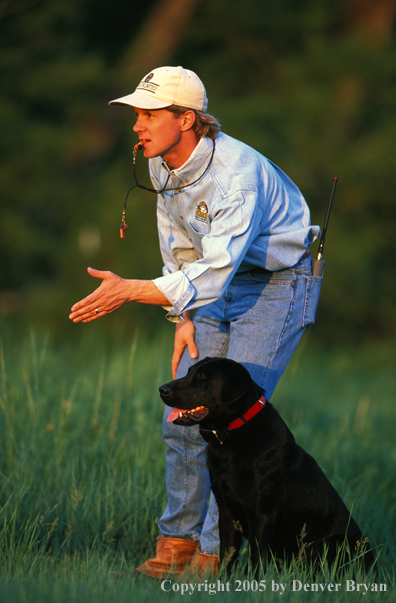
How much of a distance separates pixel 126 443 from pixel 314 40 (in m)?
11.2

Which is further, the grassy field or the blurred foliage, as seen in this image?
the blurred foliage

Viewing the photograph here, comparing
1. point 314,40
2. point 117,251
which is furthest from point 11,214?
point 314,40

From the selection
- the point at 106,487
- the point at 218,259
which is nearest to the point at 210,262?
the point at 218,259

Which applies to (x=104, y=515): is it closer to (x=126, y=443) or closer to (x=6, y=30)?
(x=126, y=443)

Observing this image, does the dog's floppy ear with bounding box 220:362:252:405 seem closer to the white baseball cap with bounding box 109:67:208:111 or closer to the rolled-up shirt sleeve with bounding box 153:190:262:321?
the rolled-up shirt sleeve with bounding box 153:190:262:321

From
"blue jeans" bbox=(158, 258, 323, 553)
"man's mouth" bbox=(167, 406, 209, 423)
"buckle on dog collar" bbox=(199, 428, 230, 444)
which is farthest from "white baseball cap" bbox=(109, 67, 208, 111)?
"buckle on dog collar" bbox=(199, 428, 230, 444)

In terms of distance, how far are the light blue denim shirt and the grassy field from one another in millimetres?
962

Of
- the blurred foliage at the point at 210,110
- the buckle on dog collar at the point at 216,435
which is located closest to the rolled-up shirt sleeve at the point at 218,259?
the buckle on dog collar at the point at 216,435

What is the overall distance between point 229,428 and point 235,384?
0.20m

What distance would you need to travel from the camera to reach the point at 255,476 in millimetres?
2604

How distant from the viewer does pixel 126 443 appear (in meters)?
4.15

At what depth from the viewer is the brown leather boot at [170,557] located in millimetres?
2844

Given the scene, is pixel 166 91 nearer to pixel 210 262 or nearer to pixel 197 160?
pixel 197 160

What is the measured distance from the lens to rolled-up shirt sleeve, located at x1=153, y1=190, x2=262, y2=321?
2.49 meters
